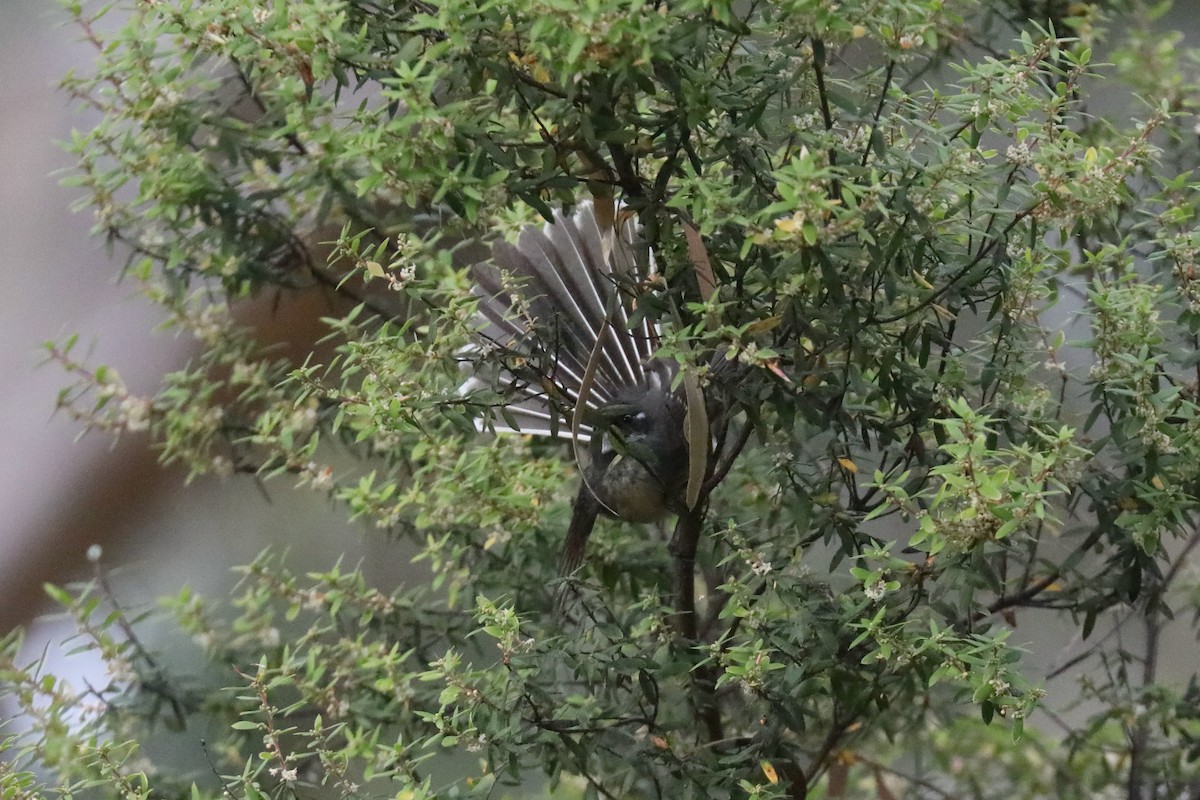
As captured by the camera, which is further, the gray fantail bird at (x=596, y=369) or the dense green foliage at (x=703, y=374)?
the gray fantail bird at (x=596, y=369)

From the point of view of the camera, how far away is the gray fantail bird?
79 centimetres

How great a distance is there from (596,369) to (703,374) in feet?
0.48

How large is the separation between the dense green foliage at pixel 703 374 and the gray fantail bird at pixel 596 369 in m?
0.03

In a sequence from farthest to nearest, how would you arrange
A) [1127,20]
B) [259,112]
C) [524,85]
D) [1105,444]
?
[1127,20], [259,112], [1105,444], [524,85]

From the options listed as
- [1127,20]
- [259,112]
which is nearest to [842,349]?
[259,112]

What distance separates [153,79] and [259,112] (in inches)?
10.8

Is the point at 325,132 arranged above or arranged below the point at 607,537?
above

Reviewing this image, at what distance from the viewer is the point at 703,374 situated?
2.12 ft

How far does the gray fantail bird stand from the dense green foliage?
35 mm

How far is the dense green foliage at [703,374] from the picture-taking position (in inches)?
24.5

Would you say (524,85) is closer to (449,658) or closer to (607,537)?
(449,658)

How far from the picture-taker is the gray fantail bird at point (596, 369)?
788mm

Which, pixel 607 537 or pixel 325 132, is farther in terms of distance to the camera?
pixel 607 537

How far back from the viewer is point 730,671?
2.26 ft
